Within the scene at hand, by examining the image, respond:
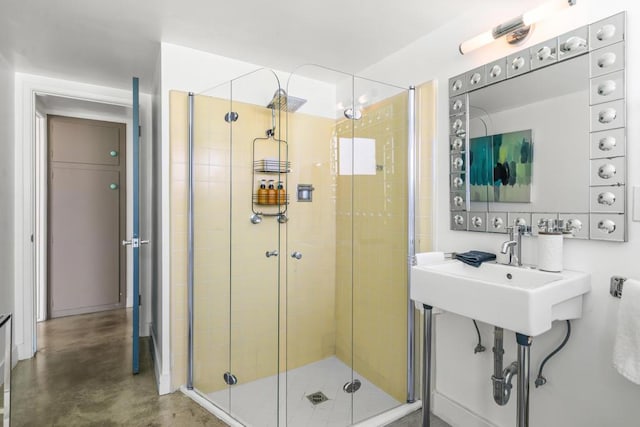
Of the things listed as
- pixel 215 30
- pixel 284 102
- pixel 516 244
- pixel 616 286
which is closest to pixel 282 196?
pixel 284 102

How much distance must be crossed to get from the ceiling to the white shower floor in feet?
6.87

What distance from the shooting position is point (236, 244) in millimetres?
2219

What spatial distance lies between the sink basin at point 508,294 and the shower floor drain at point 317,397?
95 centimetres

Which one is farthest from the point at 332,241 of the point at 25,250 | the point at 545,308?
the point at 25,250

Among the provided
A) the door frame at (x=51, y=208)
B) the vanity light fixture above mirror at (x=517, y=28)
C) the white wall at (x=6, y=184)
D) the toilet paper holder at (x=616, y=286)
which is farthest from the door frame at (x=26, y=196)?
the toilet paper holder at (x=616, y=286)

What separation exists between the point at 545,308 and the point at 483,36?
51.9 inches

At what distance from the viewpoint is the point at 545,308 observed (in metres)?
1.23

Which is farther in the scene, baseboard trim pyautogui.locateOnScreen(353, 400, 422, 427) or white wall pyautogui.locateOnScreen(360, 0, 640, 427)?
baseboard trim pyautogui.locateOnScreen(353, 400, 422, 427)

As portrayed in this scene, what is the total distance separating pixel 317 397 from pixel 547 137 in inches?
74.4

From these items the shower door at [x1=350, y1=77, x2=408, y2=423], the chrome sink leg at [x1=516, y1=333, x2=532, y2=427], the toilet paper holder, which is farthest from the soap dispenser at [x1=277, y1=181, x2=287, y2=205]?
the toilet paper holder

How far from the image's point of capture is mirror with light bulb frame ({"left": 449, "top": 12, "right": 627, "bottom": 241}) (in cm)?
Answer: 134

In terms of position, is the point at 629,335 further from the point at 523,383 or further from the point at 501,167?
the point at 501,167

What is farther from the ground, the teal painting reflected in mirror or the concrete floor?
the teal painting reflected in mirror

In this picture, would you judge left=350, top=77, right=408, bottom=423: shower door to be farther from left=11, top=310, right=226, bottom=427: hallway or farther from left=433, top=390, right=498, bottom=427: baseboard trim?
left=11, top=310, right=226, bottom=427: hallway
